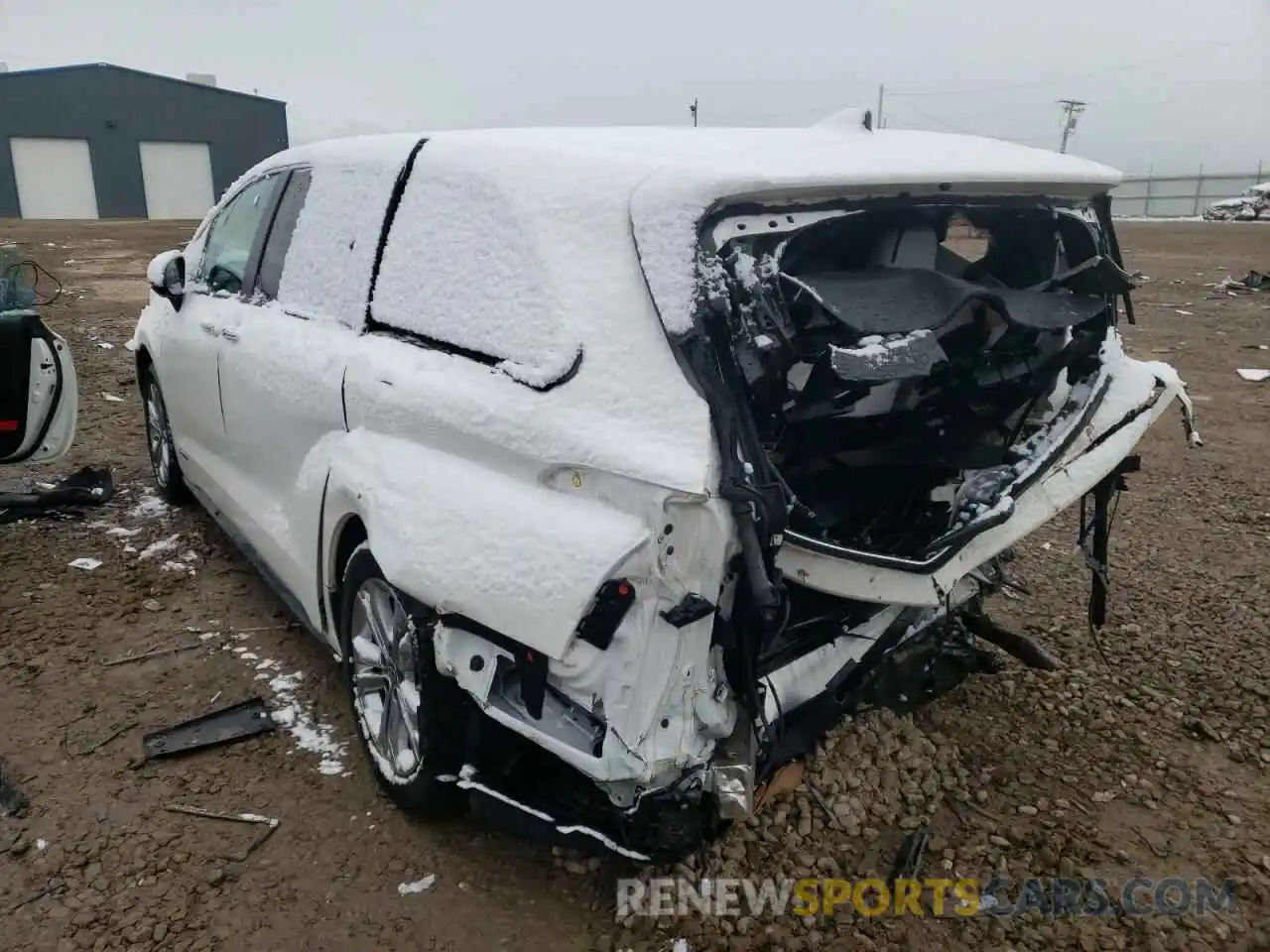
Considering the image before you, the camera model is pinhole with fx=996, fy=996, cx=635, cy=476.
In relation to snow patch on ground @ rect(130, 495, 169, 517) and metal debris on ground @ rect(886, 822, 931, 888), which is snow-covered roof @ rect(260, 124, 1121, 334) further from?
snow patch on ground @ rect(130, 495, 169, 517)

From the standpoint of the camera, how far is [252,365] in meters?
3.62

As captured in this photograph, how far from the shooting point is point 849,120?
3.05 meters

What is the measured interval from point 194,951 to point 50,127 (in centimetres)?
3928

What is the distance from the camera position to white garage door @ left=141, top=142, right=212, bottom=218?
118 ft

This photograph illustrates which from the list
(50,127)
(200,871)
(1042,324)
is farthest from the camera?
(50,127)

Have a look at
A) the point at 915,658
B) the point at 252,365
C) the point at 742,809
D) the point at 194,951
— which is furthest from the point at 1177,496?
the point at 194,951

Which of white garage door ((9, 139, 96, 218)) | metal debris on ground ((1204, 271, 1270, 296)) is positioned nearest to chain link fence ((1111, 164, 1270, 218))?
metal debris on ground ((1204, 271, 1270, 296))

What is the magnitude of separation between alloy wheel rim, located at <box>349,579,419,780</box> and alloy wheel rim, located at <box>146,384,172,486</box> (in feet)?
8.99

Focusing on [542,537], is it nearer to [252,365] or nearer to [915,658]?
[915,658]

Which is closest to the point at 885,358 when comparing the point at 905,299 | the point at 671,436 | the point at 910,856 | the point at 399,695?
the point at 905,299

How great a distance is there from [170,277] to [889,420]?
336 centimetres

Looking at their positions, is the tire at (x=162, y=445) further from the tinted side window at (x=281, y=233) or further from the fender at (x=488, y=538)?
the fender at (x=488, y=538)

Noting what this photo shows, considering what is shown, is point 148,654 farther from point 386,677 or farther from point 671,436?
point 671,436

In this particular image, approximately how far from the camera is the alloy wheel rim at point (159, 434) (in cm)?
525
